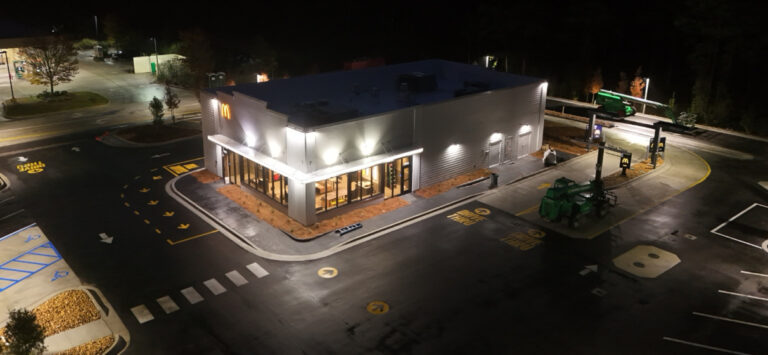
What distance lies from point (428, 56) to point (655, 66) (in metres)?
37.6

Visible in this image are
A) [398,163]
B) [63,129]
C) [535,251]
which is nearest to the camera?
[535,251]

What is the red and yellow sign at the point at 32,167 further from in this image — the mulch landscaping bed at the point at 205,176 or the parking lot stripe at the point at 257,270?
the parking lot stripe at the point at 257,270

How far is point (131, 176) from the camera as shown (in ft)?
142

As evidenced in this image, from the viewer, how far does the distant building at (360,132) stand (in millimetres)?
35406

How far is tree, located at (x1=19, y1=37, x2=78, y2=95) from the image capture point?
6769 centimetres

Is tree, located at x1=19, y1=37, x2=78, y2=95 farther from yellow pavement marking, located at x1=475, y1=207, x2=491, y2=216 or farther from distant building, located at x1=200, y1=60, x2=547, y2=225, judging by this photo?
yellow pavement marking, located at x1=475, y1=207, x2=491, y2=216

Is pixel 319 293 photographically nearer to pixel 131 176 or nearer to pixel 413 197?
pixel 413 197

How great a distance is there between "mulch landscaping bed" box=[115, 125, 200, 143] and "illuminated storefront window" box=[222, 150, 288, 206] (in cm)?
1384

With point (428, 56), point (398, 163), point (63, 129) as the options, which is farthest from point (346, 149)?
point (428, 56)

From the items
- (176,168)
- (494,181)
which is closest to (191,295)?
(176,168)

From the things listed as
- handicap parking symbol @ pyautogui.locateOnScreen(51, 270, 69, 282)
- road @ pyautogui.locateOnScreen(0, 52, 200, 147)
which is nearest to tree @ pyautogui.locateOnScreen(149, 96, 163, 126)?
road @ pyautogui.locateOnScreen(0, 52, 200, 147)

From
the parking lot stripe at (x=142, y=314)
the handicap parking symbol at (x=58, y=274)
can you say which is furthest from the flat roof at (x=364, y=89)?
the handicap parking symbol at (x=58, y=274)

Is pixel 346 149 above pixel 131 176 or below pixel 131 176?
above

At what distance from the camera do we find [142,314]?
26.0 m
